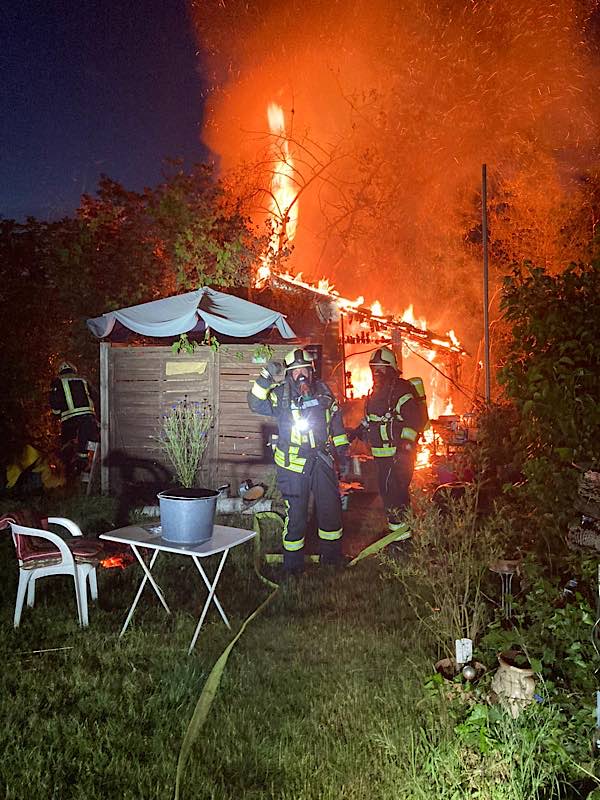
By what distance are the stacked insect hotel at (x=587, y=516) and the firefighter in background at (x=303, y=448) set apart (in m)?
2.88

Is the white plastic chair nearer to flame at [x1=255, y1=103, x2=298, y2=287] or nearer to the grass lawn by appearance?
the grass lawn

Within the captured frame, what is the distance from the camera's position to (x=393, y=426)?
7.64 metres

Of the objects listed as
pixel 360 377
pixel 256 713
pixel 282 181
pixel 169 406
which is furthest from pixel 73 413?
pixel 282 181

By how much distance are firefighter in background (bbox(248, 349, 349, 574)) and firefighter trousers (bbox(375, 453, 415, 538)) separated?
98 cm

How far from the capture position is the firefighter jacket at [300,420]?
6.59 m

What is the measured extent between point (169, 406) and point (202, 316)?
68.4 inches

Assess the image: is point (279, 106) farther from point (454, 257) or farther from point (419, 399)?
point (419, 399)

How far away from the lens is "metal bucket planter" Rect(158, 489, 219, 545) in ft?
15.8

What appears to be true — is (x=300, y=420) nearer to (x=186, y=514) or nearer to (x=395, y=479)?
(x=395, y=479)

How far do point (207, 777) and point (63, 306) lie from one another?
10.1m

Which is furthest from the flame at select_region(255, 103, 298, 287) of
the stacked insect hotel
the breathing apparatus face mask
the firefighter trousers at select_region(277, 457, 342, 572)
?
the stacked insect hotel

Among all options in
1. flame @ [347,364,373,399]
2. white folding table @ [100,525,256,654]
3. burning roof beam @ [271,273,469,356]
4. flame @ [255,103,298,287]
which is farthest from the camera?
flame @ [255,103,298,287]

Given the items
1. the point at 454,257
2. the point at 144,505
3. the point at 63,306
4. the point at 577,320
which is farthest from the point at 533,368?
the point at 454,257

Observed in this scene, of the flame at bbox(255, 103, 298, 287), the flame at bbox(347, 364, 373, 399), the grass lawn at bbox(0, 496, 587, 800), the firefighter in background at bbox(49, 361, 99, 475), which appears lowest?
the grass lawn at bbox(0, 496, 587, 800)
